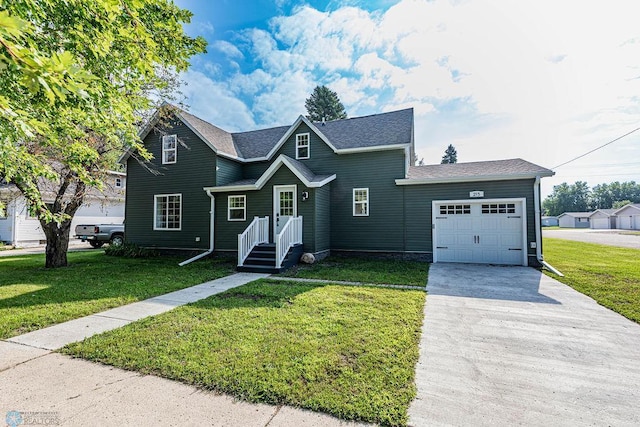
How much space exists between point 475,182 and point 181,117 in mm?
12704

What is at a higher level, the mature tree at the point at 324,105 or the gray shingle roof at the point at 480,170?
the mature tree at the point at 324,105

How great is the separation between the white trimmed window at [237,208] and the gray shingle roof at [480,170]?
23.2ft

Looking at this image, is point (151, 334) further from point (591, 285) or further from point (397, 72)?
point (397, 72)

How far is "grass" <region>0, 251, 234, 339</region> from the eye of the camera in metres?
4.85

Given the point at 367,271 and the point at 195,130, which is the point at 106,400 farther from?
the point at 195,130

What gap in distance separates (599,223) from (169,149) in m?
72.2

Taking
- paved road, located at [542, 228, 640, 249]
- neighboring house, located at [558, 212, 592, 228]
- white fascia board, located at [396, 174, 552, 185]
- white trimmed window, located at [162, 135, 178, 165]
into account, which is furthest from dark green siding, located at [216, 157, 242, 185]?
neighboring house, located at [558, 212, 592, 228]

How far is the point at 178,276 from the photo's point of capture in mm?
8406

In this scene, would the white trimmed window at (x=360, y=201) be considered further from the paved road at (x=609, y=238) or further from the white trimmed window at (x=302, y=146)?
the paved road at (x=609, y=238)

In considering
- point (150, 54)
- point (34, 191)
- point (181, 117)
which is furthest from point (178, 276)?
point (181, 117)

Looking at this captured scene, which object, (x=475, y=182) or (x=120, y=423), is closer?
(x=120, y=423)

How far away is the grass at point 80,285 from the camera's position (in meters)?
4.85

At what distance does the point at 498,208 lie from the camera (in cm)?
1053

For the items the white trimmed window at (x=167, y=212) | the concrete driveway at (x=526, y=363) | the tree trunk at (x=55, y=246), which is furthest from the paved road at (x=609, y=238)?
the tree trunk at (x=55, y=246)
